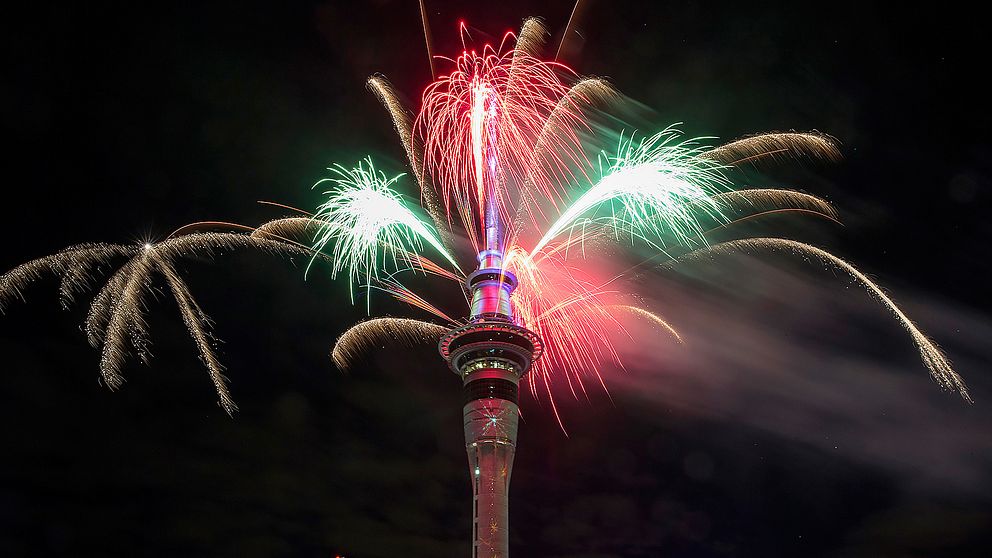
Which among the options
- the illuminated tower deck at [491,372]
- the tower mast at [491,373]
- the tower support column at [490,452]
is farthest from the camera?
the illuminated tower deck at [491,372]

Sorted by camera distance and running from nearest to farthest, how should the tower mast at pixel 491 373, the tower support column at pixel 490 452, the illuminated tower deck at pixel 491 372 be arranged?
1. the tower support column at pixel 490 452
2. the tower mast at pixel 491 373
3. the illuminated tower deck at pixel 491 372

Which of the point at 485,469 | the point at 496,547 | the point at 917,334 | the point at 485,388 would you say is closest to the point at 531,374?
the point at 485,388

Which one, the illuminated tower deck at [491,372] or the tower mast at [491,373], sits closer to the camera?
the tower mast at [491,373]

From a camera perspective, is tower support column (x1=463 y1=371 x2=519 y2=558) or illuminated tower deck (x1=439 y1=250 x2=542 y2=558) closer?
tower support column (x1=463 y1=371 x2=519 y2=558)

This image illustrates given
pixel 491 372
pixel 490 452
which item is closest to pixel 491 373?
pixel 491 372

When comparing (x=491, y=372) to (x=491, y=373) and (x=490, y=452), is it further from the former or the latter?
(x=490, y=452)

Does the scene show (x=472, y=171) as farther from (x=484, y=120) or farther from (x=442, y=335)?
(x=442, y=335)

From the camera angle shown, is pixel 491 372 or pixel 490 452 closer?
pixel 490 452

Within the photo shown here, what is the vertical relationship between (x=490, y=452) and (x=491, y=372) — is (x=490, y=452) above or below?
below
